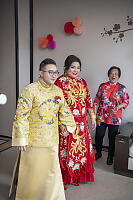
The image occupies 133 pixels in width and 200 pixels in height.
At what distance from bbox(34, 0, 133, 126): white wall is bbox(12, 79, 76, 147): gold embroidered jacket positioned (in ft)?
5.58

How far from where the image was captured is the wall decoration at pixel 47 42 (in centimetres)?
358

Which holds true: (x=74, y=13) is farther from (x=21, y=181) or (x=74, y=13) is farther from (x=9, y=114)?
(x=21, y=181)

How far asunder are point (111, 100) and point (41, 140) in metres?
1.45

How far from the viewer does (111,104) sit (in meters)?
2.81

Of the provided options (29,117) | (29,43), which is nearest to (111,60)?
(29,43)

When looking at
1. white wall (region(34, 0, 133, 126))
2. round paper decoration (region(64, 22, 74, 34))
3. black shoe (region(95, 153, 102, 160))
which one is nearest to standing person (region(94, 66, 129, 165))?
black shoe (region(95, 153, 102, 160))

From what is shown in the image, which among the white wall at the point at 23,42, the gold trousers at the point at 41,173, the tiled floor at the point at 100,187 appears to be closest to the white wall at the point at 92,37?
the white wall at the point at 23,42

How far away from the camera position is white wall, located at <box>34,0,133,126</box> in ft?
10.2

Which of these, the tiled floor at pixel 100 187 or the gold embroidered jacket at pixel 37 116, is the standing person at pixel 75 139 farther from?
the gold embroidered jacket at pixel 37 116

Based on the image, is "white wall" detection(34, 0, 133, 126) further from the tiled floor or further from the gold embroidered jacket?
the gold embroidered jacket

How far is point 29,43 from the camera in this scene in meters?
3.74

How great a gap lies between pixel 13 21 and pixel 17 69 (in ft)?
3.15

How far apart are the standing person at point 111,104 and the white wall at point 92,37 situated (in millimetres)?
437

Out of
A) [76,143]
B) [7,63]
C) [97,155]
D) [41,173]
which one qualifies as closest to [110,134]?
[97,155]
